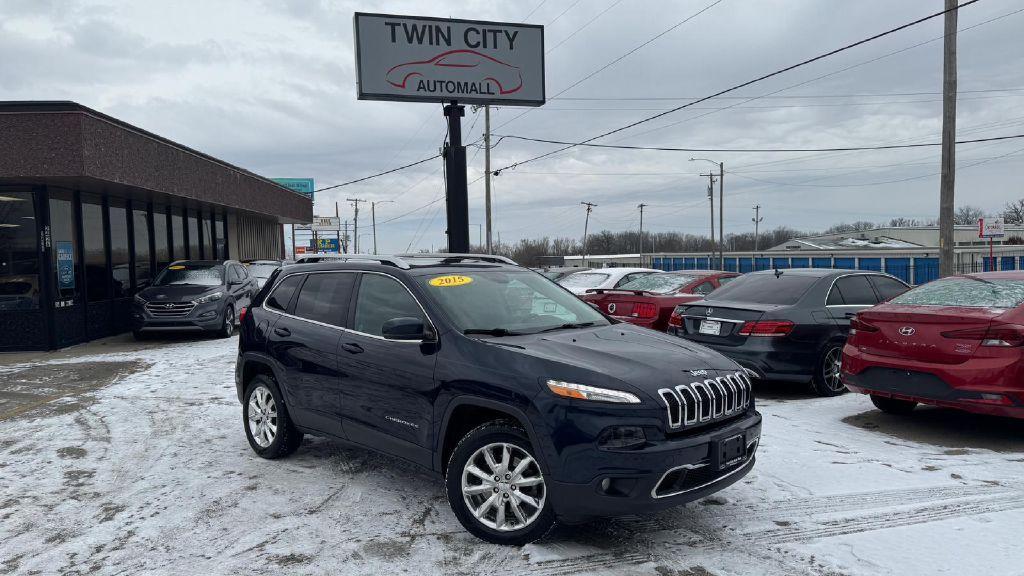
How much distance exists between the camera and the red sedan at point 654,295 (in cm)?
1076

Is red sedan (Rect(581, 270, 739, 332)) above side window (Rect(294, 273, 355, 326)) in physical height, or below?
below

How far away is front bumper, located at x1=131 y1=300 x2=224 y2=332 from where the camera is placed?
1427 centimetres

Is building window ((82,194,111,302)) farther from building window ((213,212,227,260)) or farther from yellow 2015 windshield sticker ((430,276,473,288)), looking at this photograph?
yellow 2015 windshield sticker ((430,276,473,288))

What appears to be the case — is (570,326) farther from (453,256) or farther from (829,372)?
(829,372)

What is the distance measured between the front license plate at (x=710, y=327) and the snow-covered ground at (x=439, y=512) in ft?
4.99

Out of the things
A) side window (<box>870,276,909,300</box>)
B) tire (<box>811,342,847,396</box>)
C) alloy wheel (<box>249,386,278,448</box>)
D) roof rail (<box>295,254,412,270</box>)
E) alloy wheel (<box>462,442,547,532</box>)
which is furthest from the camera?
side window (<box>870,276,909,300</box>)

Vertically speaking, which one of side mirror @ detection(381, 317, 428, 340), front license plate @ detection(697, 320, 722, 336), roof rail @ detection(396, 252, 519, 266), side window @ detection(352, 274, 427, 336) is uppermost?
roof rail @ detection(396, 252, 519, 266)

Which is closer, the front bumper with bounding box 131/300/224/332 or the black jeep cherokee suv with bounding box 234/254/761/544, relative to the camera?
the black jeep cherokee suv with bounding box 234/254/761/544

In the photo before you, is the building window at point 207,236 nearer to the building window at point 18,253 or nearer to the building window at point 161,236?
the building window at point 161,236

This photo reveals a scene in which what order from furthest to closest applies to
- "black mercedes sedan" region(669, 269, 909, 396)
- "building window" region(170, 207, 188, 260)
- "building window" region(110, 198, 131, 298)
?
"building window" region(170, 207, 188, 260), "building window" region(110, 198, 131, 298), "black mercedes sedan" region(669, 269, 909, 396)

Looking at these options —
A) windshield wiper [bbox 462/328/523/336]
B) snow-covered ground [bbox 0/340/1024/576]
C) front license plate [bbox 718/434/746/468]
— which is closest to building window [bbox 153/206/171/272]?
snow-covered ground [bbox 0/340/1024/576]

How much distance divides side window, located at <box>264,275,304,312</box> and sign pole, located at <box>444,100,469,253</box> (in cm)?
816

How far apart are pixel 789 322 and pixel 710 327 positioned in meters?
0.89

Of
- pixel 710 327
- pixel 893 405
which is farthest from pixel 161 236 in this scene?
pixel 893 405
